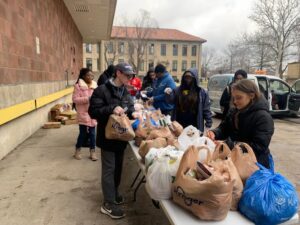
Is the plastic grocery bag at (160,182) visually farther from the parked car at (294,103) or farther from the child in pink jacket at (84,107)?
the parked car at (294,103)

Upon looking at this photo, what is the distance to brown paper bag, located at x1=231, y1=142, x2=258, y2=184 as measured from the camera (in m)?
2.02

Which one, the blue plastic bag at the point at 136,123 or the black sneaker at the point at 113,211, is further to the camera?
the blue plastic bag at the point at 136,123

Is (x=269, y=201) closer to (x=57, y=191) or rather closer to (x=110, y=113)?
(x=110, y=113)

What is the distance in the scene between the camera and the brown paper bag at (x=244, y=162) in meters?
2.02

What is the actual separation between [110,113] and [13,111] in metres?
3.11

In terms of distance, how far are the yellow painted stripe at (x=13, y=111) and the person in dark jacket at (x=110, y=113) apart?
246 centimetres

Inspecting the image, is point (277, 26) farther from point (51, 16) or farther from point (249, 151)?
point (249, 151)

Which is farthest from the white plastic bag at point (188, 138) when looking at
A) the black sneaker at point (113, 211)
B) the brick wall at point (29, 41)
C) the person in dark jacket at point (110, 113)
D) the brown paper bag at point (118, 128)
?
the brick wall at point (29, 41)

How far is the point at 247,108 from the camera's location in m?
2.52

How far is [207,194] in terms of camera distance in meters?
1.69

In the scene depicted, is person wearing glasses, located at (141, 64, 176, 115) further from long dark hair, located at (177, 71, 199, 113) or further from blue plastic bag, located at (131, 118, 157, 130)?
blue plastic bag, located at (131, 118, 157, 130)

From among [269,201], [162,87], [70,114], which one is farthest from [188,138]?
[70,114]

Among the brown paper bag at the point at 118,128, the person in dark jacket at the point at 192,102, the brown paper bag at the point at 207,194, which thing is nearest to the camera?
the brown paper bag at the point at 207,194

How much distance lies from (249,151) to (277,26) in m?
35.4
